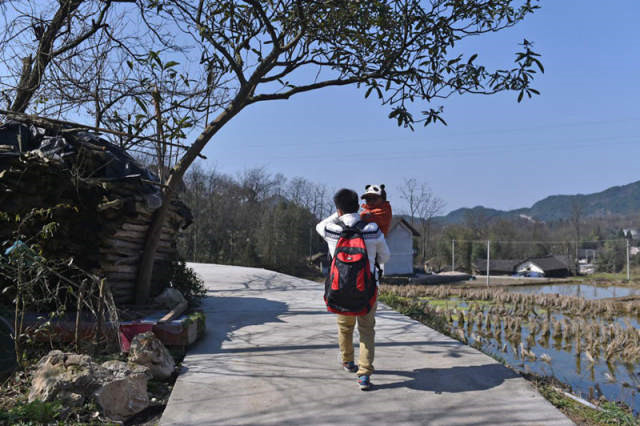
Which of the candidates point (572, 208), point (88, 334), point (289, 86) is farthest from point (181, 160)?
point (572, 208)

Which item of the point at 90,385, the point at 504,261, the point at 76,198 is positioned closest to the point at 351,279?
the point at 90,385

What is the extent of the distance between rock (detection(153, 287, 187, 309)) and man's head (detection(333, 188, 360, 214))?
3810mm

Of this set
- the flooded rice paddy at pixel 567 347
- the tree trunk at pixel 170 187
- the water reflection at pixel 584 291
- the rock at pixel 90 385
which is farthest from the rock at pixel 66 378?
the water reflection at pixel 584 291

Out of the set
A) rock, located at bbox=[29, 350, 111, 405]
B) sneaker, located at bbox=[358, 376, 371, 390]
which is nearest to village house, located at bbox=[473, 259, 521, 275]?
sneaker, located at bbox=[358, 376, 371, 390]

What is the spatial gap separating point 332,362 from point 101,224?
339cm

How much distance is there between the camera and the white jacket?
13.4ft

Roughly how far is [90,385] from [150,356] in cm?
84

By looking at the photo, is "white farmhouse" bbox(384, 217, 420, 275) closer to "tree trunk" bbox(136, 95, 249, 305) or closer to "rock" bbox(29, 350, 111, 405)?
"tree trunk" bbox(136, 95, 249, 305)

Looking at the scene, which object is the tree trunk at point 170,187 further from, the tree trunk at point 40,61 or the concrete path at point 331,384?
the tree trunk at point 40,61

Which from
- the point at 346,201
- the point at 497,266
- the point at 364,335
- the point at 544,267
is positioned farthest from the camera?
the point at 497,266

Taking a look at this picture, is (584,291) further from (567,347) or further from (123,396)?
(123,396)

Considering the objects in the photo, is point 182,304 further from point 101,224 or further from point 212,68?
point 212,68

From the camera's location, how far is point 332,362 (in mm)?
4770

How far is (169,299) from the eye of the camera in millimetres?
7148
